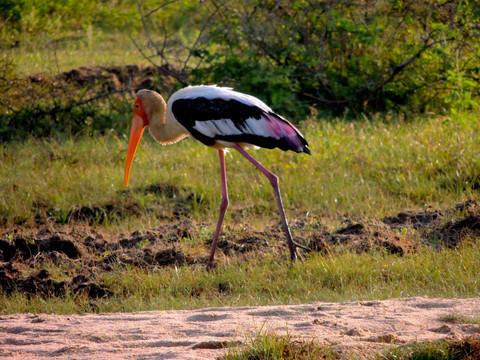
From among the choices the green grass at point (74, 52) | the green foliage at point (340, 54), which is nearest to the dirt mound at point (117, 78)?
the green grass at point (74, 52)

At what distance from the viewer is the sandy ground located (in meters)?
3.16

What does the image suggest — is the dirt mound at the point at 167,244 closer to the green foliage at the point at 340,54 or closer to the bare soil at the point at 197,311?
the bare soil at the point at 197,311

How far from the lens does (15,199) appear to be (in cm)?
660

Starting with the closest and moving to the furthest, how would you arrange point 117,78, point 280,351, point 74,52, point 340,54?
1. point 280,351
2. point 340,54
3. point 117,78
4. point 74,52

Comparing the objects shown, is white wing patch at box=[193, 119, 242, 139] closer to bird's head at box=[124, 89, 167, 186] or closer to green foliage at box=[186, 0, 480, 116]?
bird's head at box=[124, 89, 167, 186]

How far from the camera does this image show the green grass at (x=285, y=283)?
4312mm

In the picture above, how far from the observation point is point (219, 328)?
3.47 m

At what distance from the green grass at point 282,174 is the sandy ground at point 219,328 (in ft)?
7.61

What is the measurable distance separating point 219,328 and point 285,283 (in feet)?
3.86

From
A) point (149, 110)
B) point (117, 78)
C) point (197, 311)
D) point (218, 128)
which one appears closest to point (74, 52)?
point (117, 78)

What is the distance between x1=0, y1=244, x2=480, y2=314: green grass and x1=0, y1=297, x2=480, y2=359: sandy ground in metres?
0.39

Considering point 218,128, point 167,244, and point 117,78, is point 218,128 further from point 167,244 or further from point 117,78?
point 117,78

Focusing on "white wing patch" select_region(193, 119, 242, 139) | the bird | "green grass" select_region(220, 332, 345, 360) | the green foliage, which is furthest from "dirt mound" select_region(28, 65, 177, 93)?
"green grass" select_region(220, 332, 345, 360)

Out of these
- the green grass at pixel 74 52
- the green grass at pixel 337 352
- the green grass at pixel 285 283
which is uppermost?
the green grass at pixel 74 52
